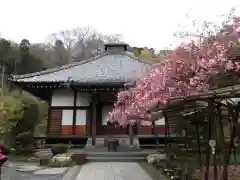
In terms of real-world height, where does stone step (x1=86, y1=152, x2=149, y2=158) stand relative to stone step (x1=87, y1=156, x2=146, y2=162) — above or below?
above

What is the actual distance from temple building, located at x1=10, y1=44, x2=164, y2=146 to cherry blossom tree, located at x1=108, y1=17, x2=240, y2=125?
6267mm

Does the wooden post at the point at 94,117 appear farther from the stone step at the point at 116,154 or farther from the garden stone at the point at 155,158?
the garden stone at the point at 155,158

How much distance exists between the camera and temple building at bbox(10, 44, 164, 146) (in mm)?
19625

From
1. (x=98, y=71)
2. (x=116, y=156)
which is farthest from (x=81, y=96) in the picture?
(x=116, y=156)

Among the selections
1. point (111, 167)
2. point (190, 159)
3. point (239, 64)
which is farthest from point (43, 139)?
point (239, 64)

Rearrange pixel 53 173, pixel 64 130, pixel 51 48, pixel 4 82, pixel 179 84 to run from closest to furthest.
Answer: pixel 179 84
pixel 53 173
pixel 64 130
pixel 4 82
pixel 51 48

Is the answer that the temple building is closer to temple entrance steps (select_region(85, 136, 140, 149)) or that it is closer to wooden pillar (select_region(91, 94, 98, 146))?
wooden pillar (select_region(91, 94, 98, 146))

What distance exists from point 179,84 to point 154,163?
4.85 metres

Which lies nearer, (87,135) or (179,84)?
(179,84)

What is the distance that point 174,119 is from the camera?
12578 mm

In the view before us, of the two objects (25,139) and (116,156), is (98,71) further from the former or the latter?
(116,156)

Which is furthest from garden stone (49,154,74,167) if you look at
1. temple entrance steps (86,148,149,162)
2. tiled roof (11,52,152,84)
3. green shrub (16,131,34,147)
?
tiled roof (11,52,152,84)

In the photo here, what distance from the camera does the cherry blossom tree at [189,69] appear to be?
27.6 feet

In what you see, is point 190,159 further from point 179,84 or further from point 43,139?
point 43,139
